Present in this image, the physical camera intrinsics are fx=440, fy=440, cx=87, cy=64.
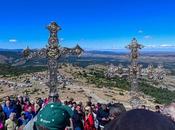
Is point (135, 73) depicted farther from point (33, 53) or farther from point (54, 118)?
point (54, 118)

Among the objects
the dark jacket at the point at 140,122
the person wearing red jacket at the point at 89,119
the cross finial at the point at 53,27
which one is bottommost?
the person wearing red jacket at the point at 89,119

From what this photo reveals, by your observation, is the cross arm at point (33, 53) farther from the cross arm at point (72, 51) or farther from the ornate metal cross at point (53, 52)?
the cross arm at point (72, 51)

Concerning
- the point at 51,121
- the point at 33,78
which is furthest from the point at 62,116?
the point at 33,78

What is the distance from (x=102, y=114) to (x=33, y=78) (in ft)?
201

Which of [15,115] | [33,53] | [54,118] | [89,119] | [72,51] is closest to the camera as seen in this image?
[54,118]

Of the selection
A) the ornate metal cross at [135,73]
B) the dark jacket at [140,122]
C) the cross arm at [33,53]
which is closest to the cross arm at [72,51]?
the cross arm at [33,53]

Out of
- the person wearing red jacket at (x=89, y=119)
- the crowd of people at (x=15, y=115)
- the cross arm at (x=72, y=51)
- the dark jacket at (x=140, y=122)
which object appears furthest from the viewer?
the cross arm at (x=72, y=51)

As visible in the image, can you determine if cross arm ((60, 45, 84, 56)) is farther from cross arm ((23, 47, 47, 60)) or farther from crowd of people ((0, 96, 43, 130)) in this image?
crowd of people ((0, 96, 43, 130))

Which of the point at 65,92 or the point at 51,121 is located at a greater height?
the point at 51,121

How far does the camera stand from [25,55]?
23.9m

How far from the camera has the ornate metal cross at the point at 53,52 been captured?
23844mm

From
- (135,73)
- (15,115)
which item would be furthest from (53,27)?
(15,115)

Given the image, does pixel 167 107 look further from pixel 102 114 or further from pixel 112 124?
pixel 102 114

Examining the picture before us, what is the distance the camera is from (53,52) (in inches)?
942
